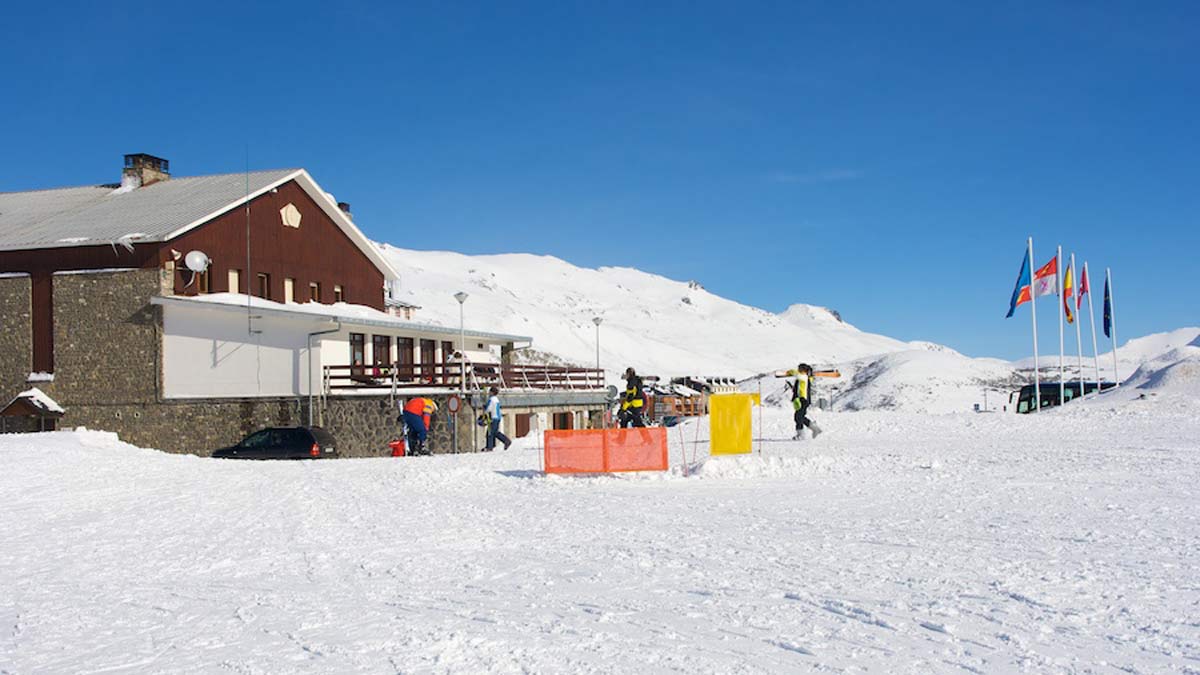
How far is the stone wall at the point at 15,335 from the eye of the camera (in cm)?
3086

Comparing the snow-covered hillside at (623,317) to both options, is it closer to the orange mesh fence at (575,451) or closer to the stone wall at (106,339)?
the stone wall at (106,339)

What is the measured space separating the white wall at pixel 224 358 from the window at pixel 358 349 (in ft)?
8.41

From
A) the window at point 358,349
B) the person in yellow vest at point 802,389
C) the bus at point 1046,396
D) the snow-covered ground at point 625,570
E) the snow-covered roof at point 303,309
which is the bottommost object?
the snow-covered ground at point 625,570

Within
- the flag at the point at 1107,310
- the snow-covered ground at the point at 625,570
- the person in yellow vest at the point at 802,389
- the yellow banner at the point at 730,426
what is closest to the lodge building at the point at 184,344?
the person in yellow vest at the point at 802,389

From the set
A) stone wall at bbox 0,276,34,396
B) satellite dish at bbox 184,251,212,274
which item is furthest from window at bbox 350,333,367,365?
stone wall at bbox 0,276,34,396

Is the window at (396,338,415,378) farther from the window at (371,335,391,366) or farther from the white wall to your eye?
the white wall

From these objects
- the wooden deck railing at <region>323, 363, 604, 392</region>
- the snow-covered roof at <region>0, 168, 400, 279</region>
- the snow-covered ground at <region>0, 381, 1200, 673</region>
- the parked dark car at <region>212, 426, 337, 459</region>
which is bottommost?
the snow-covered ground at <region>0, 381, 1200, 673</region>

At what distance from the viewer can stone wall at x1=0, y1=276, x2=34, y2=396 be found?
30.9 meters

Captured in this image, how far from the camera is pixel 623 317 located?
130875 mm

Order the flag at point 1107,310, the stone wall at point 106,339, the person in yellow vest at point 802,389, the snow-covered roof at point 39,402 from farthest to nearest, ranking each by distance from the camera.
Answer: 1. the flag at point 1107,310
2. the snow-covered roof at point 39,402
3. the stone wall at point 106,339
4. the person in yellow vest at point 802,389

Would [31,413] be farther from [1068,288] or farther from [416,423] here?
[1068,288]

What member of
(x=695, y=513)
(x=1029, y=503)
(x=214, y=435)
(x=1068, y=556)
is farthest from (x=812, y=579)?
(x=214, y=435)

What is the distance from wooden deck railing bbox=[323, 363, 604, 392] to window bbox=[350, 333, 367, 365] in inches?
30.0

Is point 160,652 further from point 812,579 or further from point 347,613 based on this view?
point 812,579
